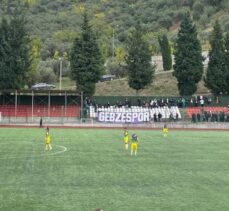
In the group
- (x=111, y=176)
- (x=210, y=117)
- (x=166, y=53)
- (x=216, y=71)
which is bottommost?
(x=111, y=176)

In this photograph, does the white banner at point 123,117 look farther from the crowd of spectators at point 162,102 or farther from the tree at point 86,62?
the tree at point 86,62

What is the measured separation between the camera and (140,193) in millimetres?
21641

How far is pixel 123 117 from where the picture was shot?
66.4 metres

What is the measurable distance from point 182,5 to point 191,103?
10078 cm

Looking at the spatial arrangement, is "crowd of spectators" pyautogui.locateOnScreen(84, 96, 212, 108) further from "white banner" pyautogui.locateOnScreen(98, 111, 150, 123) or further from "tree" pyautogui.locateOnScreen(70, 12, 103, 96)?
"tree" pyautogui.locateOnScreen(70, 12, 103, 96)

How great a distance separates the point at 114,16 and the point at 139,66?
92.4 metres

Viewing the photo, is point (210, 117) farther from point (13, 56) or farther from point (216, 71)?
point (13, 56)

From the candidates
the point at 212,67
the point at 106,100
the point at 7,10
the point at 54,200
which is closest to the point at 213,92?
the point at 212,67

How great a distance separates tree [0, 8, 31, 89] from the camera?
239 feet

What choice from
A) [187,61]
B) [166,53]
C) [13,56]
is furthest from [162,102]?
[166,53]

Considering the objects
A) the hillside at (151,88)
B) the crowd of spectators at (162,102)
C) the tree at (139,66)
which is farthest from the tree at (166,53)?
the crowd of spectators at (162,102)

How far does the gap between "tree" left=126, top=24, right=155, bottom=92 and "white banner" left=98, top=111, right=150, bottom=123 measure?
1029cm

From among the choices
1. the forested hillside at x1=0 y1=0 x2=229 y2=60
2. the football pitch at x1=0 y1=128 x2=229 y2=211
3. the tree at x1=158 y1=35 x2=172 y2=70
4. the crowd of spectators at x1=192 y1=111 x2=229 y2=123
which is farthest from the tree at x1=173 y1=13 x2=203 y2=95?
the forested hillside at x1=0 y1=0 x2=229 y2=60

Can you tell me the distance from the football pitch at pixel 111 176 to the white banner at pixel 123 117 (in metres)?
23.4
